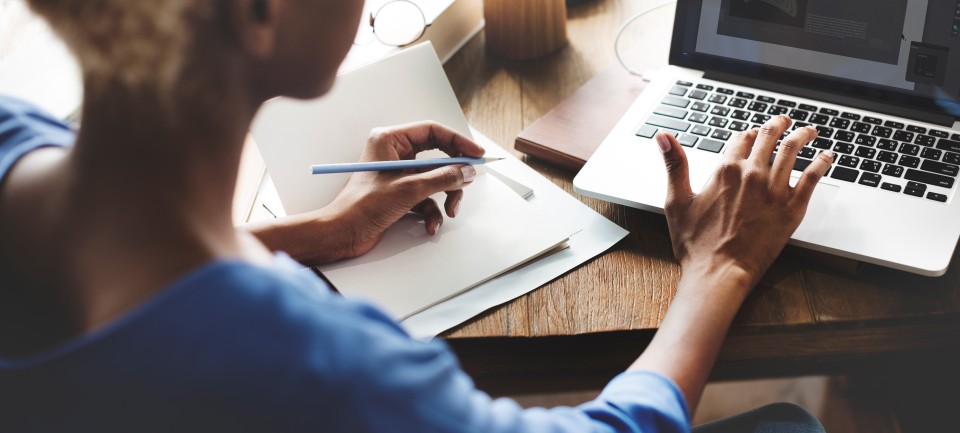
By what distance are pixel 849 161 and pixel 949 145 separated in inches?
4.6

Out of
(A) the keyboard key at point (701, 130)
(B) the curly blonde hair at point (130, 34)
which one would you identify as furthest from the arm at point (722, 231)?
(B) the curly blonde hair at point (130, 34)

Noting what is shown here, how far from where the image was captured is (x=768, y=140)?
838mm

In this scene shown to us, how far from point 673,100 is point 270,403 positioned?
0.73 metres

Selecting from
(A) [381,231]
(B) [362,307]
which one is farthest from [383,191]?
(B) [362,307]

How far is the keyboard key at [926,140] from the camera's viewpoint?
0.90 metres

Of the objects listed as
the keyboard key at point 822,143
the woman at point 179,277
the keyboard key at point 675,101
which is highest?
the woman at point 179,277

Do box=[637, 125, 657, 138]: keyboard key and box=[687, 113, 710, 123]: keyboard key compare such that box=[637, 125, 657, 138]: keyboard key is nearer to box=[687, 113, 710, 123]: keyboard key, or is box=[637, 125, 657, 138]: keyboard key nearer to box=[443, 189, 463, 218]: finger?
box=[687, 113, 710, 123]: keyboard key

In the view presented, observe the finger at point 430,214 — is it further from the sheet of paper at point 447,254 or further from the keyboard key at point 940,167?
the keyboard key at point 940,167

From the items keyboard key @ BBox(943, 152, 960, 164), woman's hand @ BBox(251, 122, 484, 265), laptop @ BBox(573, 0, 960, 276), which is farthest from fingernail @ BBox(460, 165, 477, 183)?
keyboard key @ BBox(943, 152, 960, 164)

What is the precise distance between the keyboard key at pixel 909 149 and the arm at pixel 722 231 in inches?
5.2

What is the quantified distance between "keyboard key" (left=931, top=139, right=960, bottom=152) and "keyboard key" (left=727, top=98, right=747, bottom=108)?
0.22m

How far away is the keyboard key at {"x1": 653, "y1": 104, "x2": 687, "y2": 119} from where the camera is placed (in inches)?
39.0

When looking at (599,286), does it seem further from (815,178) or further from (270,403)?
(270,403)

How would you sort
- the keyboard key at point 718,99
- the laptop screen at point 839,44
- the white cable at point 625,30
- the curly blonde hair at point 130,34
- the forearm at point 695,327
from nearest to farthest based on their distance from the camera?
the curly blonde hair at point 130,34
the forearm at point 695,327
the laptop screen at point 839,44
the keyboard key at point 718,99
the white cable at point 625,30
